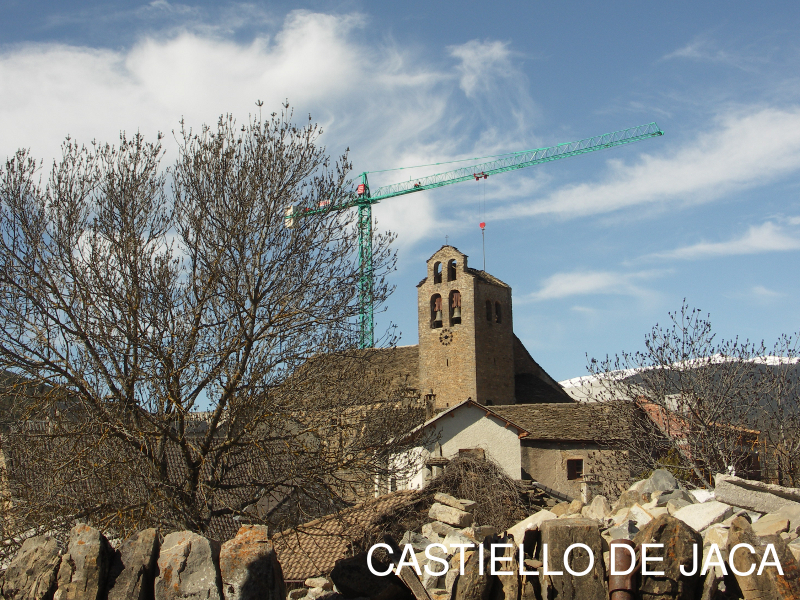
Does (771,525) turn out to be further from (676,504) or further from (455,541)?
(455,541)

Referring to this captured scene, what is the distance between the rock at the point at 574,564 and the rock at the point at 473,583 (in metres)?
0.53

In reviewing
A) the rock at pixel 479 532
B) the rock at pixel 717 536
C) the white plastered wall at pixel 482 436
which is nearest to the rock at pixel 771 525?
the rock at pixel 717 536

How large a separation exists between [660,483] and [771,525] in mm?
5906

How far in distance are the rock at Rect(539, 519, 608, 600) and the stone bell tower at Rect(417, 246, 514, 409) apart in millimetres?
29496

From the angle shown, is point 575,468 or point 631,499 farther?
point 575,468

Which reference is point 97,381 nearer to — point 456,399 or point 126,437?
point 126,437

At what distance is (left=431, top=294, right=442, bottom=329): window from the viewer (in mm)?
38281

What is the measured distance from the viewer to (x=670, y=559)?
618 centimetres

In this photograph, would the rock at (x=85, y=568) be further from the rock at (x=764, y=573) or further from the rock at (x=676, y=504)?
the rock at (x=676, y=504)

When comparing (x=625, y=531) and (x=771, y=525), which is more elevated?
(x=771, y=525)

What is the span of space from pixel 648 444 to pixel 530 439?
5891mm

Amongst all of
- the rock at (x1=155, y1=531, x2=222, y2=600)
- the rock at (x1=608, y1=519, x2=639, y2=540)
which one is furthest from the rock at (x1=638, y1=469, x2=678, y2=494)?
the rock at (x1=155, y1=531, x2=222, y2=600)

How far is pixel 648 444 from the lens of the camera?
21.8 metres

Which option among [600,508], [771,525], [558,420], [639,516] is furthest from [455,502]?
[771,525]
